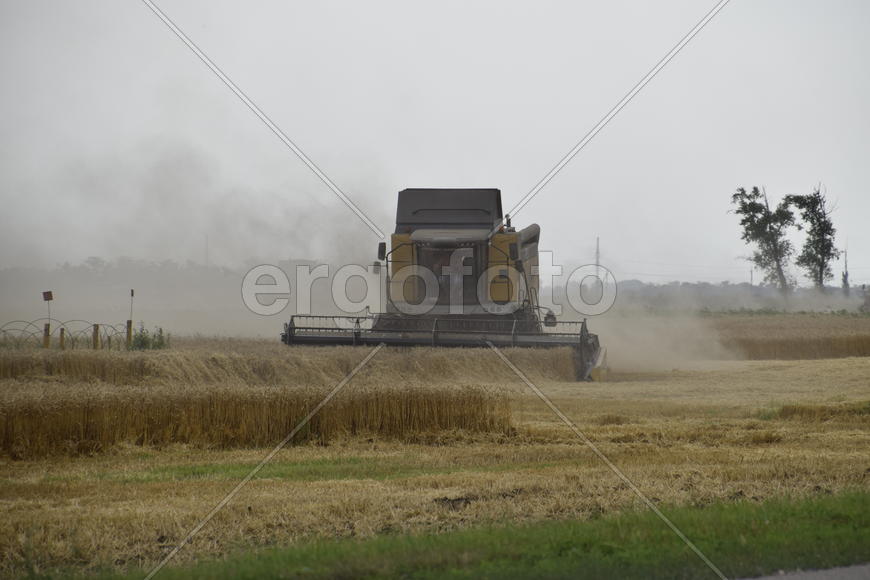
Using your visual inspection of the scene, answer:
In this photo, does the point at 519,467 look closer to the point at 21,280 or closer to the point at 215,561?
the point at 215,561

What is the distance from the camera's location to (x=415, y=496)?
325 inches

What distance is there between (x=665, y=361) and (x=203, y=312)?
18808 millimetres

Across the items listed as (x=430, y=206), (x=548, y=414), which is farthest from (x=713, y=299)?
(x=548, y=414)

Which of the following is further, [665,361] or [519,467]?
[665,361]

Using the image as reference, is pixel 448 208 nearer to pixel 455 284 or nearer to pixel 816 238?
pixel 455 284

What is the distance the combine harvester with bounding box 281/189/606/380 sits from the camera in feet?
69.8

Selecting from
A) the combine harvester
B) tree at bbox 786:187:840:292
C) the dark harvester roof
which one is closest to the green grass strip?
the combine harvester

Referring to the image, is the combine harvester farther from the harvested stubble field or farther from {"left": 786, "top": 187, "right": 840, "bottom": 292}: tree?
{"left": 786, "top": 187, "right": 840, "bottom": 292}: tree

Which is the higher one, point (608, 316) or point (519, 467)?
point (608, 316)

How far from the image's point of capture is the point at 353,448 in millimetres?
12633

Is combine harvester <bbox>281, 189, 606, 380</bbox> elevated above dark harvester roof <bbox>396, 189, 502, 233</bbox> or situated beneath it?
situated beneath

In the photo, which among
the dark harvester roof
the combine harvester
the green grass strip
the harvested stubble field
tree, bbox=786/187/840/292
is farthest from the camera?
tree, bbox=786/187/840/292

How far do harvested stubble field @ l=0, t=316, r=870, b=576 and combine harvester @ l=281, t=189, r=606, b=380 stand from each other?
1284 millimetres

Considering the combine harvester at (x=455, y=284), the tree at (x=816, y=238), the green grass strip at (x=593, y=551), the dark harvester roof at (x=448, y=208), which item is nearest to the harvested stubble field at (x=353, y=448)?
the green grass strip at (x=593, y=551)
